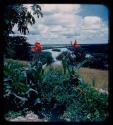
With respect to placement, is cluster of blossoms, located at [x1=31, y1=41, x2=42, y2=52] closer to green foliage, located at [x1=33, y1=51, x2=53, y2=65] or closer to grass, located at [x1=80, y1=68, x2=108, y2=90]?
green foliage, located at [x1=33, y1=51, x2=53, y2=65]

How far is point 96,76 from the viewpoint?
1.89 m

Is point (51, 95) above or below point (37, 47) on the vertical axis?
below

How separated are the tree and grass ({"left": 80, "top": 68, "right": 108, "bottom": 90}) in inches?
23.1

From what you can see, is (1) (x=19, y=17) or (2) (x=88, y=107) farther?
(1) (x=19, y=17)

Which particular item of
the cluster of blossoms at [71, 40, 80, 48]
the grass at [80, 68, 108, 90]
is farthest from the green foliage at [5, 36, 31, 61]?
the grass at [80, 68, 108, 90]

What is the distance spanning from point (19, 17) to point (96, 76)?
2.76 ft

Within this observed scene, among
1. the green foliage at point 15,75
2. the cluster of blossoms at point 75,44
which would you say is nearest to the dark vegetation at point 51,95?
the green foliage at point 15,75

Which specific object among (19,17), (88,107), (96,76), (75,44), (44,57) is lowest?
(88,107)

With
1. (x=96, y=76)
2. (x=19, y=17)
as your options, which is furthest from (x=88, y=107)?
(x=19, y=17)

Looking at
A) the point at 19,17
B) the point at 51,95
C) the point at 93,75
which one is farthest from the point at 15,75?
the point at 93,75

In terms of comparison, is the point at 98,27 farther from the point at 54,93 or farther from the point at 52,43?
the point at 54,93

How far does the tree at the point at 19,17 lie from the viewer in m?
1.84

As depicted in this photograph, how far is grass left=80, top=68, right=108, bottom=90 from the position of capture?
5.93 ft

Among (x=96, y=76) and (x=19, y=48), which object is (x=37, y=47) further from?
(x=96, y=76)
